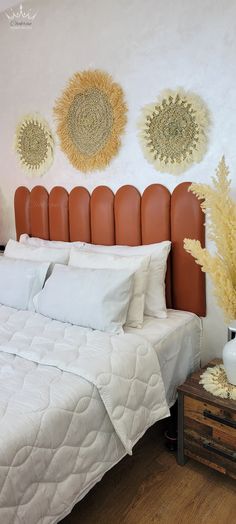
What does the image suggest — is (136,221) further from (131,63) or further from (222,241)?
(131,63)

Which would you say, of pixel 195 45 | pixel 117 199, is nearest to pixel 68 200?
pixel 117 199

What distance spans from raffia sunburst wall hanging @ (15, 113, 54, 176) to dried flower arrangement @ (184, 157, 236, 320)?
1422 millimetres

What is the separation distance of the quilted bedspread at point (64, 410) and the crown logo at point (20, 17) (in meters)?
2.18

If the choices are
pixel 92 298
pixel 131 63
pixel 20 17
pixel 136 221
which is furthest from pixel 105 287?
pixel 20 17

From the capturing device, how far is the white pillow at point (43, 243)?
2.49 metres

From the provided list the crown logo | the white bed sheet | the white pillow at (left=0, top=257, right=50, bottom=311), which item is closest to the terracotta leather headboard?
the white bed sheet

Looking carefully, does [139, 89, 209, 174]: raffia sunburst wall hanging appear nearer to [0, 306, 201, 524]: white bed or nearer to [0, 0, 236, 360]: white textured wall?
[0, 0, 236, 360]: white textured wall

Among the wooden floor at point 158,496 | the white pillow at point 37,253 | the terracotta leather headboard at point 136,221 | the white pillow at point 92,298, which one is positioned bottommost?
the wooden floor at point 158,496

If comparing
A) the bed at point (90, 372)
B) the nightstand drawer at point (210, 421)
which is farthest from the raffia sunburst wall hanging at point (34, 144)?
the nightstand drawer at point (210, 421)

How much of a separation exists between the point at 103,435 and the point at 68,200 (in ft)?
5.39

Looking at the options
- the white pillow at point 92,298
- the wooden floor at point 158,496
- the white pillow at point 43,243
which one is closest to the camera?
the wooden floor at point 158,496

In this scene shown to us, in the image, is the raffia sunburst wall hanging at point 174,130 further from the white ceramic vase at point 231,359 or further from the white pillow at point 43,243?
the white ceramic vase at point 231,359

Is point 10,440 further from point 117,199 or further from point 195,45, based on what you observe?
point 195,45

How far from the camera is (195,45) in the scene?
1.91 meters
